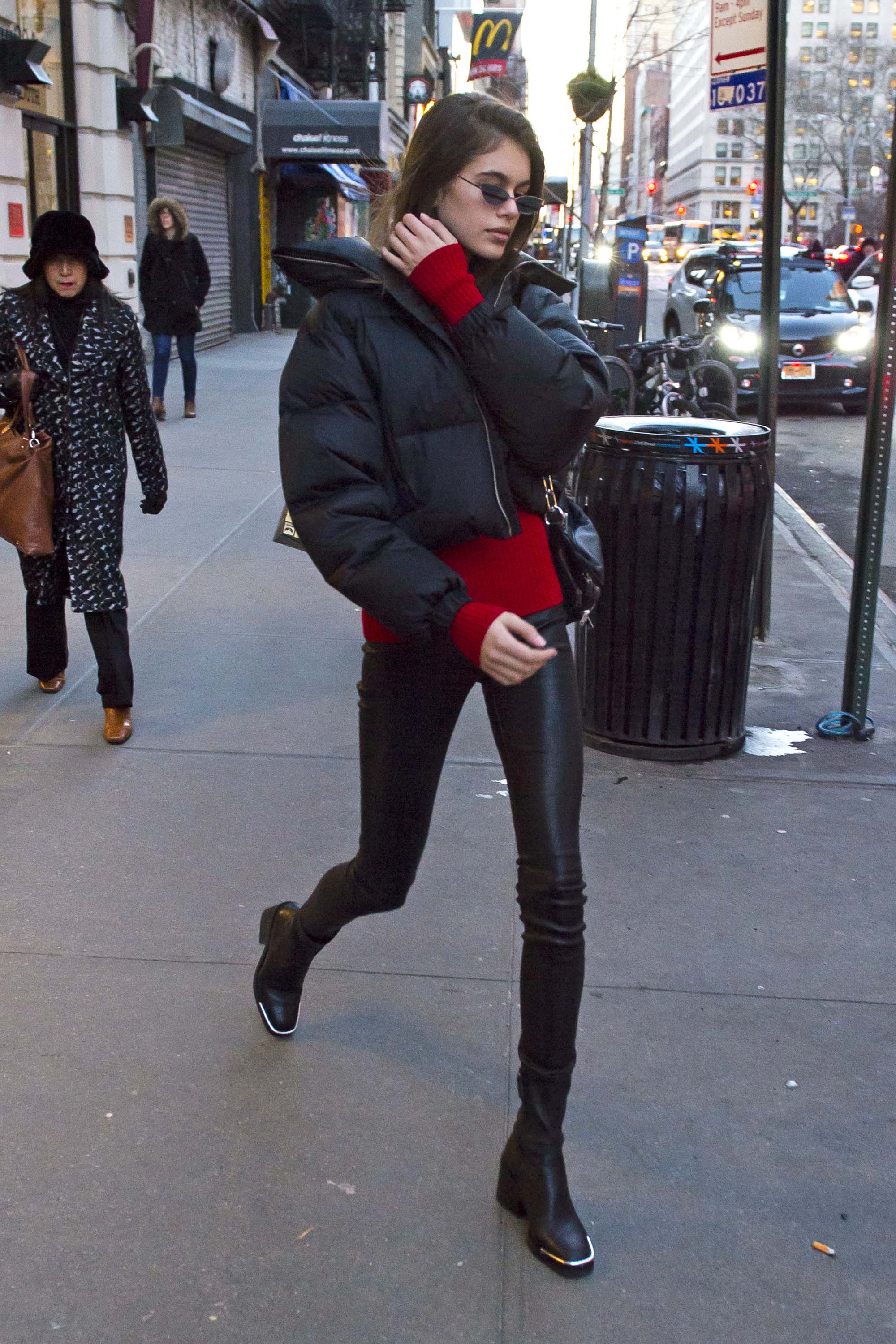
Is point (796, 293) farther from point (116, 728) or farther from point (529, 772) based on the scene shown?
point (529, 772)

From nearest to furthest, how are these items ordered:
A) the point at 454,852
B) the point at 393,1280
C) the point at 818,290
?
the point at 393,1280
the point at 454,852
the point at 818,290

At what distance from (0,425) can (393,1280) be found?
359 cm

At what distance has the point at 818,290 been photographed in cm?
1814

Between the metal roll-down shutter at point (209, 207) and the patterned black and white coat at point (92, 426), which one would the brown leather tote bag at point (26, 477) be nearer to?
the patterned black and white coat at point (92, 426)

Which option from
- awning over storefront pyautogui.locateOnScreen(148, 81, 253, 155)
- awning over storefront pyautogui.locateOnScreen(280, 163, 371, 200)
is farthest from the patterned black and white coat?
awning over storefront pyautogui.locateOnScreen(280, 163, 371, 200)

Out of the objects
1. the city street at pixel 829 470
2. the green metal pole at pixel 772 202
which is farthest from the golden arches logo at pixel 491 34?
the green metal pole at pixel 772 202

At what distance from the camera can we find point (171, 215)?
12.4m

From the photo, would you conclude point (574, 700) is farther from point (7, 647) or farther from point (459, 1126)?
point (7, 647)

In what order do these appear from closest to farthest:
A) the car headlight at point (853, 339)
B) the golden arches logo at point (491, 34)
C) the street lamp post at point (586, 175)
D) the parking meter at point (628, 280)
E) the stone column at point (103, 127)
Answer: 1. the stone column at point (103, 127)
2. the car headlight at point (853, 339)
3. the parking meter at point (628, 280)
4. the street lamp post at point (586, 175)
5. the golden arches logo at point (491, 34)

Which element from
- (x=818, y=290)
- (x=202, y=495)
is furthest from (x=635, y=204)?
(x=202, y=495)

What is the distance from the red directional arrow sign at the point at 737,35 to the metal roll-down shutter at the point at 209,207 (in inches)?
534

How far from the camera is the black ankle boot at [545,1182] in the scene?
2443 mm

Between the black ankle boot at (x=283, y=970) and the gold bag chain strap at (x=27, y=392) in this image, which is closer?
the black ankle boot at (x=283, y=970)

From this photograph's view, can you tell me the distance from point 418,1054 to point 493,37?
31.5 meters
